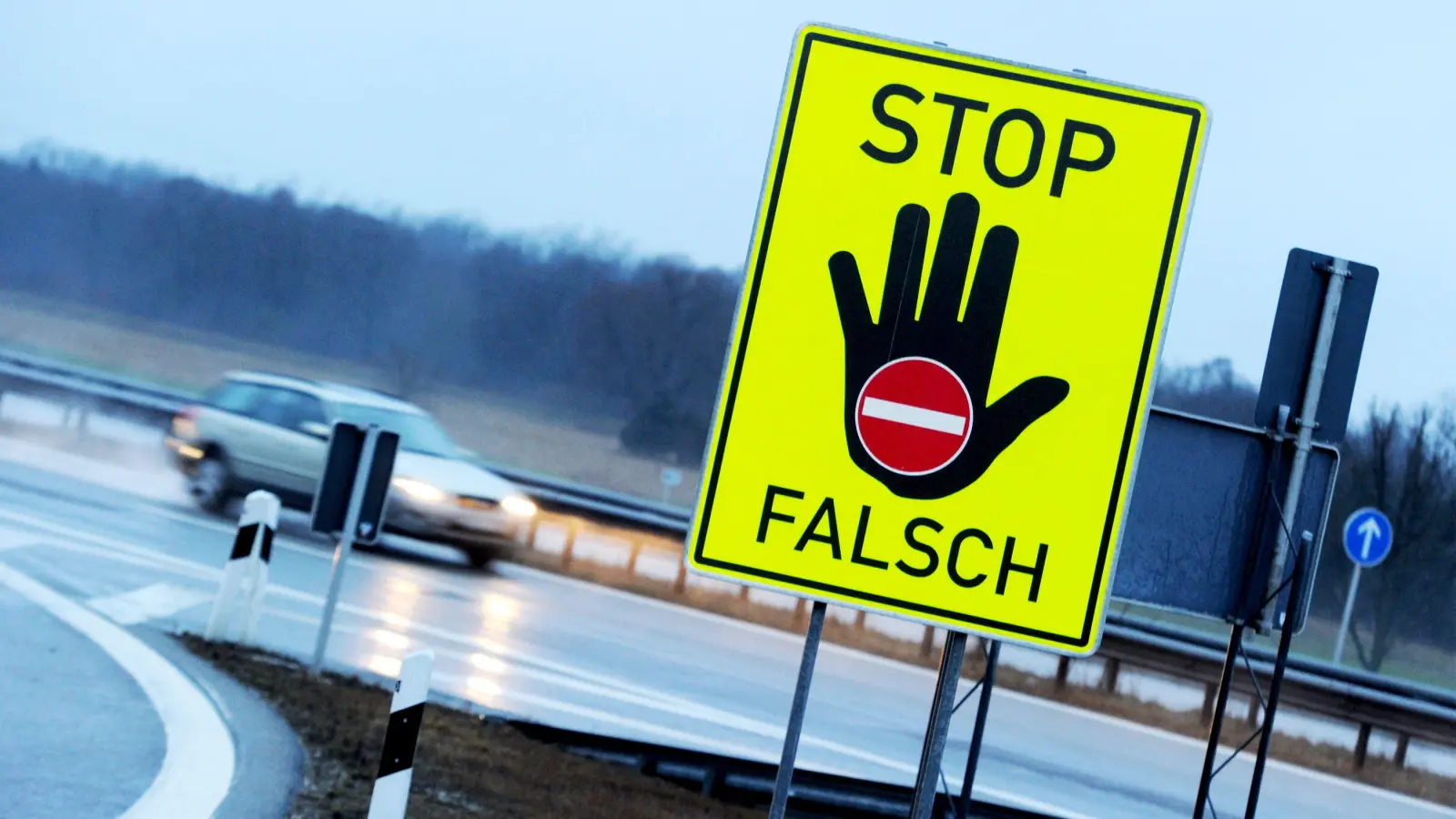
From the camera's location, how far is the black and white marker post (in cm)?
924

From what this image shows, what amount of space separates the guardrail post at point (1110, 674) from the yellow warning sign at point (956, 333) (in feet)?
46.9

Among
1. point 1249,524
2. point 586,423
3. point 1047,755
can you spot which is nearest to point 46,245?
point 586,423

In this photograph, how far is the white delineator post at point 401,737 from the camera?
503 centimetres

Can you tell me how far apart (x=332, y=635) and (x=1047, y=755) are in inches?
220

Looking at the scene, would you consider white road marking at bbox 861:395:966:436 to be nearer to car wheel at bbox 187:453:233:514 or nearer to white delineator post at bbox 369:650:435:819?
white delineator post at bbox 369:650:435:819

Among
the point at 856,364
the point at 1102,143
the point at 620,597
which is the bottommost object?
the point at 620,597

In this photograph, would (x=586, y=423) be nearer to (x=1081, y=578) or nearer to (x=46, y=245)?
(x=46, y=245)

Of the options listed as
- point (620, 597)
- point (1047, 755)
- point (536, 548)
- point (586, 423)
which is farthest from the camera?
point (586, 423)

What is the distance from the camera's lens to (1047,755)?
40.8ft

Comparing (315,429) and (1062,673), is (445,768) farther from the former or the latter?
(1062,673)

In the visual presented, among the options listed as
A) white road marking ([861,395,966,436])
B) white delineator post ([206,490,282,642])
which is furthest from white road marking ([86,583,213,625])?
white road marking ([861,395,966,436])

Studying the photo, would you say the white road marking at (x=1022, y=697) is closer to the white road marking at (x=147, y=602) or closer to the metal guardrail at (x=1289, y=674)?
the metal guardrail at (x=1289, y=674)

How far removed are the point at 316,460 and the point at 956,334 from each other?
14867 millimetres

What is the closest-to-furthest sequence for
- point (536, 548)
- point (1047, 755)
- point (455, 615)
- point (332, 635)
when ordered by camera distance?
point (332, 635), point (1047, 755), point (455, 615), point (536, 548)
